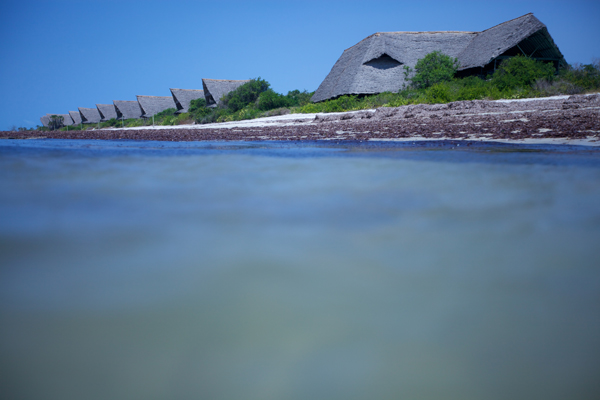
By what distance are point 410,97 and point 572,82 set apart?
6.78 metres

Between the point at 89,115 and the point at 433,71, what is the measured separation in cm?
5969

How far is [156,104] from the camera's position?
5025cm

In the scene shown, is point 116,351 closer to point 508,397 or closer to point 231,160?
point 508,397

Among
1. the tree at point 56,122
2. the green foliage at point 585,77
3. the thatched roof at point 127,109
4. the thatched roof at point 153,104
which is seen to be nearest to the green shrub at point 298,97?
the green foliage at point 585,77

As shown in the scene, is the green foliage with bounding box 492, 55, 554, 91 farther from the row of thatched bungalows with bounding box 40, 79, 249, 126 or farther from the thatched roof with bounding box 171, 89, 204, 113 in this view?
the thatched roof with bounding box 171, 89, 204, 113

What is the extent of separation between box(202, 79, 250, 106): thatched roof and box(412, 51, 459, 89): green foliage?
69.5 feet

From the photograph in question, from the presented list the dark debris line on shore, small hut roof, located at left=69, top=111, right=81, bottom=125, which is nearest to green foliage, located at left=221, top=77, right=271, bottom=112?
the dark debris line on shore

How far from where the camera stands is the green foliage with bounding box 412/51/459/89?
21844 millimetres

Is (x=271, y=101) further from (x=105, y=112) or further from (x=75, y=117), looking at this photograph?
(x=75, y=117)

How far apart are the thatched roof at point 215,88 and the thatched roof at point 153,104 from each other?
41.9 ft

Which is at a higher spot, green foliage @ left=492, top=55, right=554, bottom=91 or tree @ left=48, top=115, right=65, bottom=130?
green foliage @ left=492, top=55, right=554, bottom=91

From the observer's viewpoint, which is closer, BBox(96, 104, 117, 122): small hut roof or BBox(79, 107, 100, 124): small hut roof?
BBox(96, 104, 117, 122): small hut roof

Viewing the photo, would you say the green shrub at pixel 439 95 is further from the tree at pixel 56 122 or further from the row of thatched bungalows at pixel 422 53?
the tree at pixel 56 122

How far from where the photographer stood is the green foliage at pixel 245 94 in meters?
33.0
